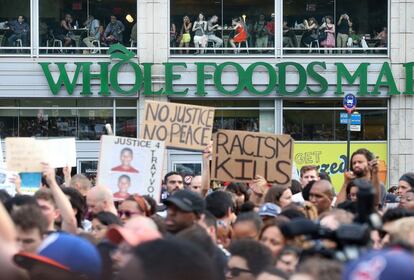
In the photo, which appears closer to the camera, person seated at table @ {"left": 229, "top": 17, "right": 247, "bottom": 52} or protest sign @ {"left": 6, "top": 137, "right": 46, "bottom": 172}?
protest sign @ {"left": 6, "top": 137, "right": 46, "bottom": 172}

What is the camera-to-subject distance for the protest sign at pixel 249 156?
12.0 meters

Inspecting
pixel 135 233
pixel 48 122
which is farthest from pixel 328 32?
pixel 135 233

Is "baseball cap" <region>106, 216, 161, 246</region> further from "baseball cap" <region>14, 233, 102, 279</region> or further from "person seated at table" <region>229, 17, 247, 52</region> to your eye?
"person seated at table" <region>229, 17, 247, 52</region>

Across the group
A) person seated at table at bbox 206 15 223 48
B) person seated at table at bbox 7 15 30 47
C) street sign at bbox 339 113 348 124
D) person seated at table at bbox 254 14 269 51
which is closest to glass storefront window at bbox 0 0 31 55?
person seated at table at bbox 7 15 30 47

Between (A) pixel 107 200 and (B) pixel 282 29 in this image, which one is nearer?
(A) pixel 107 200

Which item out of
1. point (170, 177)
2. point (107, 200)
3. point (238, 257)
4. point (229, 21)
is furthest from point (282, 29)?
point (238, 257)

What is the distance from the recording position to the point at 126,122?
27281 mm

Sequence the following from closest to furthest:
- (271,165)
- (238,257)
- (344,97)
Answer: (238,257), (271,165), (344,97)

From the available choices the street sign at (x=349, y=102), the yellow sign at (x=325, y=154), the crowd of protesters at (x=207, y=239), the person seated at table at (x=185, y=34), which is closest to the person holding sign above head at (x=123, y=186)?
the crowd of protesters at (x=207, y=239)

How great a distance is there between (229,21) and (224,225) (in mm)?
19870

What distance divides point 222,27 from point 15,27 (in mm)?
5350

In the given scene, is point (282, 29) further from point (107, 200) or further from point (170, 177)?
point (107, 200)

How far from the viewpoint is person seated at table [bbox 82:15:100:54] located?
2752 cm

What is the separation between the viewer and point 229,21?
1095 inches
